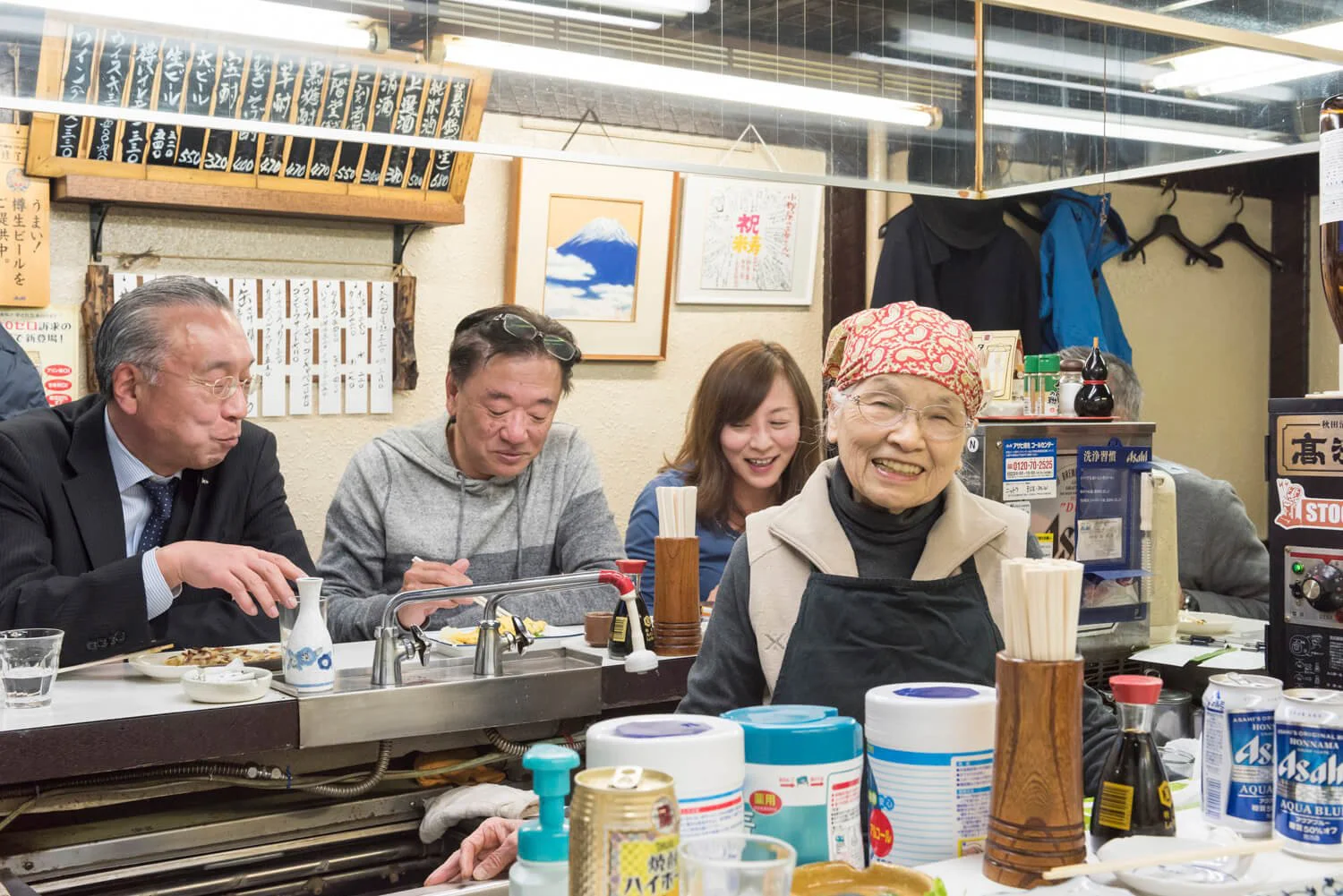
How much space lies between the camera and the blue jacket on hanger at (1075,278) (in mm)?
5348

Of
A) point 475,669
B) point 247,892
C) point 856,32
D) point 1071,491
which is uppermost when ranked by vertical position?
point 856,32

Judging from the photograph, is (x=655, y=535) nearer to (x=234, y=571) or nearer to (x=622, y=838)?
(x=234, y=571)

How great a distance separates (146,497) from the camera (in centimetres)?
304

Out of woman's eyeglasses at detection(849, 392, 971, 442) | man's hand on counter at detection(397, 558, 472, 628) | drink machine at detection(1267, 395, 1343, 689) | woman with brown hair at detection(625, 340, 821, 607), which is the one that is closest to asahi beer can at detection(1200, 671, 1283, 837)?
drink machine at detection(1267, 395, 1343, 689)

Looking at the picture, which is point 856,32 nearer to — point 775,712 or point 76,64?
point 76,64

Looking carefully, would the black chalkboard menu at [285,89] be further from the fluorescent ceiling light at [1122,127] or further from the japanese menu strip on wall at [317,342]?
the fluorescent ceiling light at [1122,127]

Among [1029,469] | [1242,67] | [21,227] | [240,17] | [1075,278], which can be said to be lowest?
[1029,469]

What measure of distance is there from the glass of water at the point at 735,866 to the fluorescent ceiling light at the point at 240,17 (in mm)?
2603

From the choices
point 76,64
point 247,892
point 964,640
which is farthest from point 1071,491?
point 76,64

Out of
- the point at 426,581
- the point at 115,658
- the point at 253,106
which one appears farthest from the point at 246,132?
the point at 115,658

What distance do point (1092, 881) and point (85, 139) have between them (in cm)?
372

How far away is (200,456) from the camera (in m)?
2.97

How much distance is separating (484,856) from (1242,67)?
10.5ft

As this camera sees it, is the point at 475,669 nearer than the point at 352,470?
Yes
